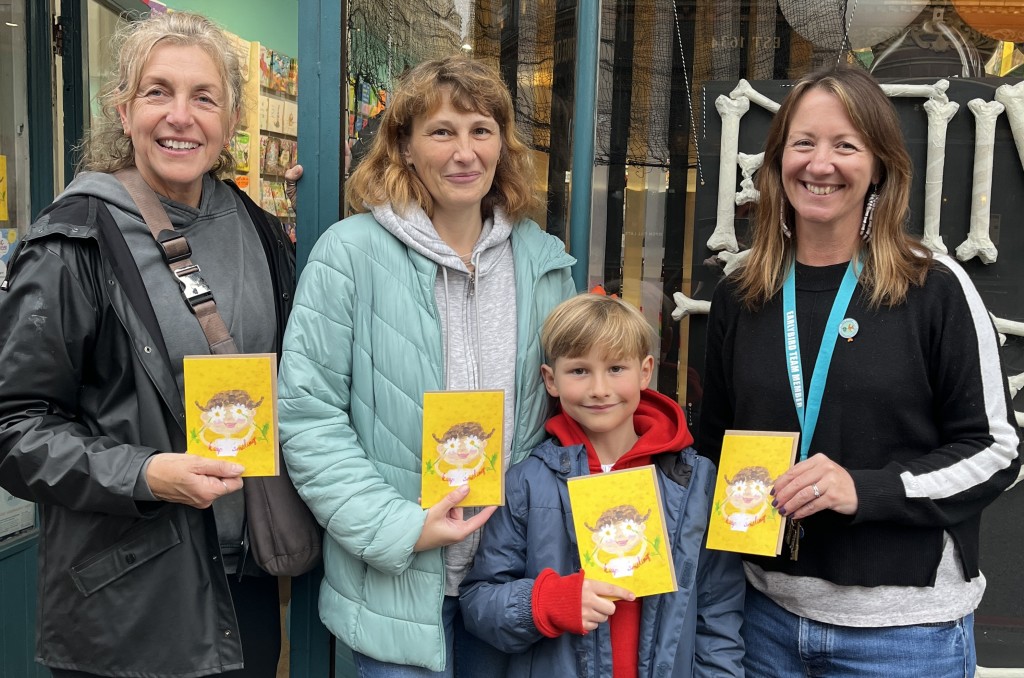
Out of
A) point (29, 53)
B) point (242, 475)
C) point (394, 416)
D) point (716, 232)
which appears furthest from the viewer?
point (29, 53)

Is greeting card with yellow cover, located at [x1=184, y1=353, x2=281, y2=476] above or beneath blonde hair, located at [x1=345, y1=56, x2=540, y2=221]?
beneath

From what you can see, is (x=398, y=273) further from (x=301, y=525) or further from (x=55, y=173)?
(x=55, y=173)

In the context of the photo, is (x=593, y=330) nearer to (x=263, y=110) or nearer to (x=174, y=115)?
(x=174, y=115)

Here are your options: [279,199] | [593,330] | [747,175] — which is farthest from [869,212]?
[279,199]

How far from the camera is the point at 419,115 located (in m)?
2.12

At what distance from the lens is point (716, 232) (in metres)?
2.79

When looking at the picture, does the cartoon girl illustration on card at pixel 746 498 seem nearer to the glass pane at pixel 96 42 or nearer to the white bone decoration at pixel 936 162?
the white bone decoration at pixel 936 162

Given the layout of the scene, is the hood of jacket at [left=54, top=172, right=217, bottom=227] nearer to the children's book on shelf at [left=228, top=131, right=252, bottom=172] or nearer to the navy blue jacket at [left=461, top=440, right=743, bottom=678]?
A: the children's book on shelf at [left=228, top=131, right=252, bottom=172]

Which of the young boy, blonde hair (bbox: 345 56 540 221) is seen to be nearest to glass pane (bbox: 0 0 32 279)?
blonde hair (bbox: 345 56 540 221)

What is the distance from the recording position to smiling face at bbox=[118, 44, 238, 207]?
6.49 ft

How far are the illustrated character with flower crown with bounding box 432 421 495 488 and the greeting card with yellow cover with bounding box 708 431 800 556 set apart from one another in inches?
19.7

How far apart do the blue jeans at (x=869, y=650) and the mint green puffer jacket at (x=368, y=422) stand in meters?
0.79

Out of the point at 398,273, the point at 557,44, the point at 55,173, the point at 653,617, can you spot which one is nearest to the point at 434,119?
the point at 398,273

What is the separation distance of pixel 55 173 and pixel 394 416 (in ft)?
7.69
